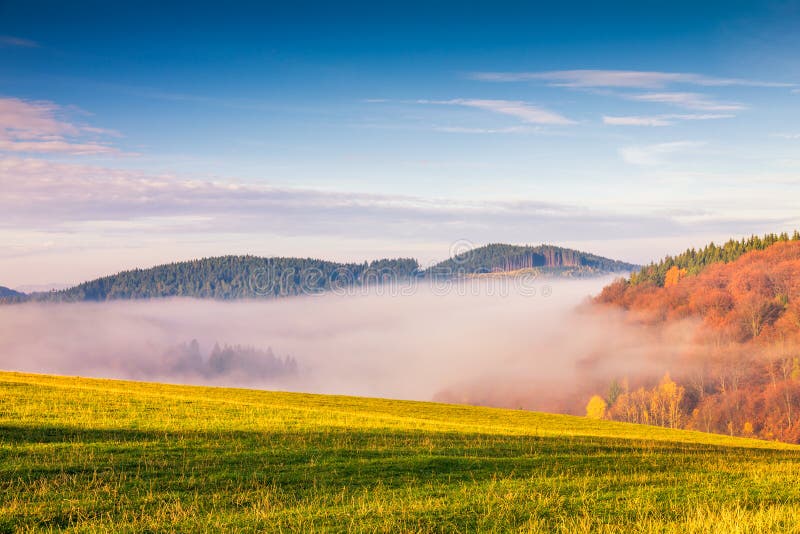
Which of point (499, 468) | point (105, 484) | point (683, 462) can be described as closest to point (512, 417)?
point (683, 462)

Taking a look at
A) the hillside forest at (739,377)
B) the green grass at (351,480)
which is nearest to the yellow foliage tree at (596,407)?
the hillside forest at (739,377)

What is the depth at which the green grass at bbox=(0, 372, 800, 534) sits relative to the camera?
15.1 m

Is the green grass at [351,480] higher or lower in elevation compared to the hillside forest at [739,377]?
higher

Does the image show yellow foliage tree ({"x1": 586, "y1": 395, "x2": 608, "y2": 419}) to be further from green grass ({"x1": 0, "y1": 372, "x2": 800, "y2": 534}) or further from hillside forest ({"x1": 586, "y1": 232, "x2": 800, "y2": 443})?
green grass ({"x1": 0, "y1": 372, "x2": 800, "y2": 534})

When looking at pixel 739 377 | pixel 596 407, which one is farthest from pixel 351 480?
pixel 596 407

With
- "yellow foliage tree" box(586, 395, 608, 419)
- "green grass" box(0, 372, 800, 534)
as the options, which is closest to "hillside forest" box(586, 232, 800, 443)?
"yellow foliage tree" box(586, 395, 608, 419)

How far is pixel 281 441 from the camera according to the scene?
28.4 m

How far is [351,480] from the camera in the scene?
20.3 metres

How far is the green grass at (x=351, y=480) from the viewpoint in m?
15.1

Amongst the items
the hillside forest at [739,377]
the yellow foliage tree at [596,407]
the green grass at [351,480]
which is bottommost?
the yellow foliage tree at [596,407]

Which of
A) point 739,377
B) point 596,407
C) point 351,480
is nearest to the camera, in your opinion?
point 351,480

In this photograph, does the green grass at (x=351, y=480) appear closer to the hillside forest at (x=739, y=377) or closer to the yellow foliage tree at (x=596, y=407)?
the hillside forest at (x=739, y=377)

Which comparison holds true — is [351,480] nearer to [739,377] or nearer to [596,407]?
[739,377]

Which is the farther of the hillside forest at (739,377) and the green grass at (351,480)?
the hillside forest at (739,377)
